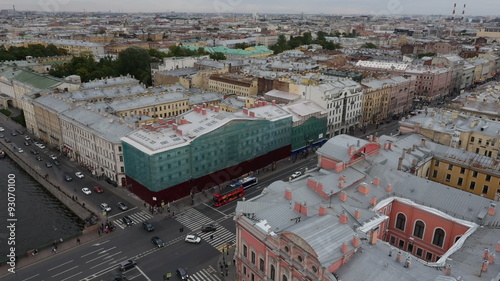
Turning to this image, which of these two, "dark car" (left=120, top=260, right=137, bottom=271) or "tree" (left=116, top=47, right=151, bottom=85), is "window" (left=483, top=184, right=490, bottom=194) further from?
"tree" (left=116, top=47, right=151, bottom=85)

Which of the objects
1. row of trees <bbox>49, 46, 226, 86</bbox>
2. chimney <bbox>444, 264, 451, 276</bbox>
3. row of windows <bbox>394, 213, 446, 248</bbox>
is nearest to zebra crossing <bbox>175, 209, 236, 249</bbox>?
row of windows <bbox>394, 213, 446, 248</bbox>

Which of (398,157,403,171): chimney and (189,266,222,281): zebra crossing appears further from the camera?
(398,157,403,171): chimney

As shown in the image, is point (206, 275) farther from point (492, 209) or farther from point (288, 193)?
point (492, 209)

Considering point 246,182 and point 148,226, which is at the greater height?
point 246,182

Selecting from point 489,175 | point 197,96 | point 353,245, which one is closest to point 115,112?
point 197,96

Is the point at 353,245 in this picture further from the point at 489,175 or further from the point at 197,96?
the point at 197,96

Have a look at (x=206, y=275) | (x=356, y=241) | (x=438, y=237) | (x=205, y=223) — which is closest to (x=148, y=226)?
(x=205, y=223)
